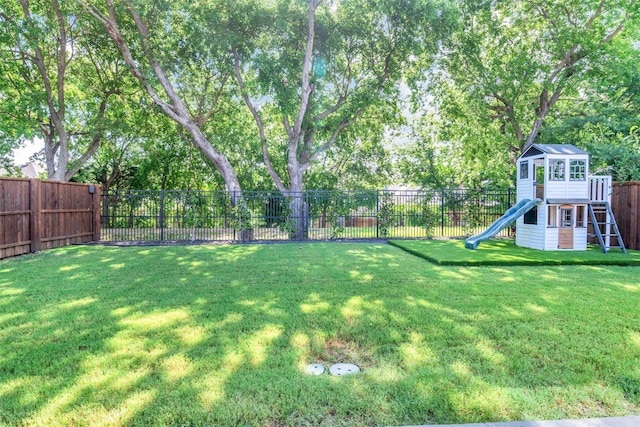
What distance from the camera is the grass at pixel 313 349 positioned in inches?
79.0

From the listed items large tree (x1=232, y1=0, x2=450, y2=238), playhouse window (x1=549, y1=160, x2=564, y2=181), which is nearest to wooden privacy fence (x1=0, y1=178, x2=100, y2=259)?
large tree (x1=232, y1=0, x2=450, y2=238)

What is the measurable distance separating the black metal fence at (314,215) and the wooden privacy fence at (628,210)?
11.9 ft

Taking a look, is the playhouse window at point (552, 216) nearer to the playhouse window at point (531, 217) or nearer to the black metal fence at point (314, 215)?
the playhouse window at point (531, 217)

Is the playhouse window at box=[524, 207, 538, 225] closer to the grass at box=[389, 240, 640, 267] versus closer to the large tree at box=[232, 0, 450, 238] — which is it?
the grass at box=[389, 240, 640, 267]

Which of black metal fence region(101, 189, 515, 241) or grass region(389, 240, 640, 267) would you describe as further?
black metal fence region(101, 189, 515, 241)

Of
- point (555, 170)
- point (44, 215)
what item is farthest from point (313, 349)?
point (44, 215)

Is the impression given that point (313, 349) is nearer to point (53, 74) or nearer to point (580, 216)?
point (580, 216)

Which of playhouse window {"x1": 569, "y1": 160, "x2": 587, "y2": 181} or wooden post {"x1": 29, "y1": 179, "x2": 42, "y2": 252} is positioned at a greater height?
playhouse window {"x1": 569, "y1": 160, "x2": 587, "y2": 181}

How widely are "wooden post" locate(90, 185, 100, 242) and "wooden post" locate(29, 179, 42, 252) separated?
8.93ft

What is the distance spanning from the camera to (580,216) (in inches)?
379

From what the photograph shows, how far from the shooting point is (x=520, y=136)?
51.9ft

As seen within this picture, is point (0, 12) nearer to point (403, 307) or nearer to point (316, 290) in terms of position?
point (316, 290)

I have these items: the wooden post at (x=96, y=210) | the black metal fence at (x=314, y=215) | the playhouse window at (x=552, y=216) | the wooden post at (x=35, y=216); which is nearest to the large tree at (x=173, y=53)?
the black metal fence at (x=314, y=215)

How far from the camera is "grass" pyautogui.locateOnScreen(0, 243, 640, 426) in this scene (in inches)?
79.0
